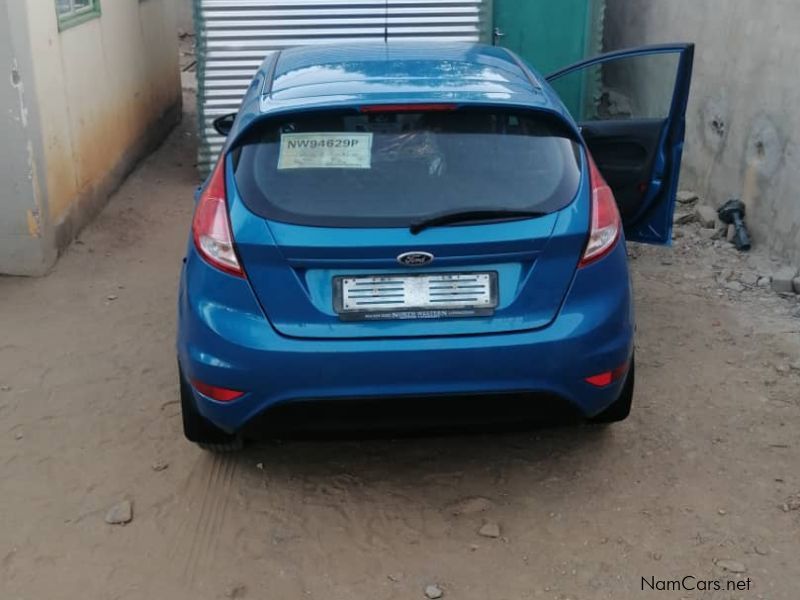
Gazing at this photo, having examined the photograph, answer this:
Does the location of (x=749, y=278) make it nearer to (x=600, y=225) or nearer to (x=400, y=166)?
(x=600, y=225)

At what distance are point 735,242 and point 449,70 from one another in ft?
11.2

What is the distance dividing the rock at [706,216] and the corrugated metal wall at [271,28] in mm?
3057

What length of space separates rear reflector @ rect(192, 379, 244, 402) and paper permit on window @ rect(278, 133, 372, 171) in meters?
0.83

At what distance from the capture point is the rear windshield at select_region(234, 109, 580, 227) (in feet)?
10.8

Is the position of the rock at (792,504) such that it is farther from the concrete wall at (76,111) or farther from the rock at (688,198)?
the concrete wall at (76,111)

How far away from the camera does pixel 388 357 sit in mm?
3191

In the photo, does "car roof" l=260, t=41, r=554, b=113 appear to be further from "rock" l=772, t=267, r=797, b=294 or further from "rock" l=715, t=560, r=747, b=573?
"rock" l=772, t=267, r=797, b=294

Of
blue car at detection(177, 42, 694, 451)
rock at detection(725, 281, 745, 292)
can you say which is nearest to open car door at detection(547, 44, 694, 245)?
rock at detection(725, 281, 745, 292)

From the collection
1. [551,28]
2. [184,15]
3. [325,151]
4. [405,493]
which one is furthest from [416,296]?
[184,15]

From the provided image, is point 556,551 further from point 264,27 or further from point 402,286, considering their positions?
point 264,27

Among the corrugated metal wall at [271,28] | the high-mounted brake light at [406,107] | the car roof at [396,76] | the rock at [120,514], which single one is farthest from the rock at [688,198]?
the rock at [120,514]

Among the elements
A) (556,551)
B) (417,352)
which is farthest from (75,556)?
(556,551)

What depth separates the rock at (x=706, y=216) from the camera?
684cm

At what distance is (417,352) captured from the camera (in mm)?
3195
